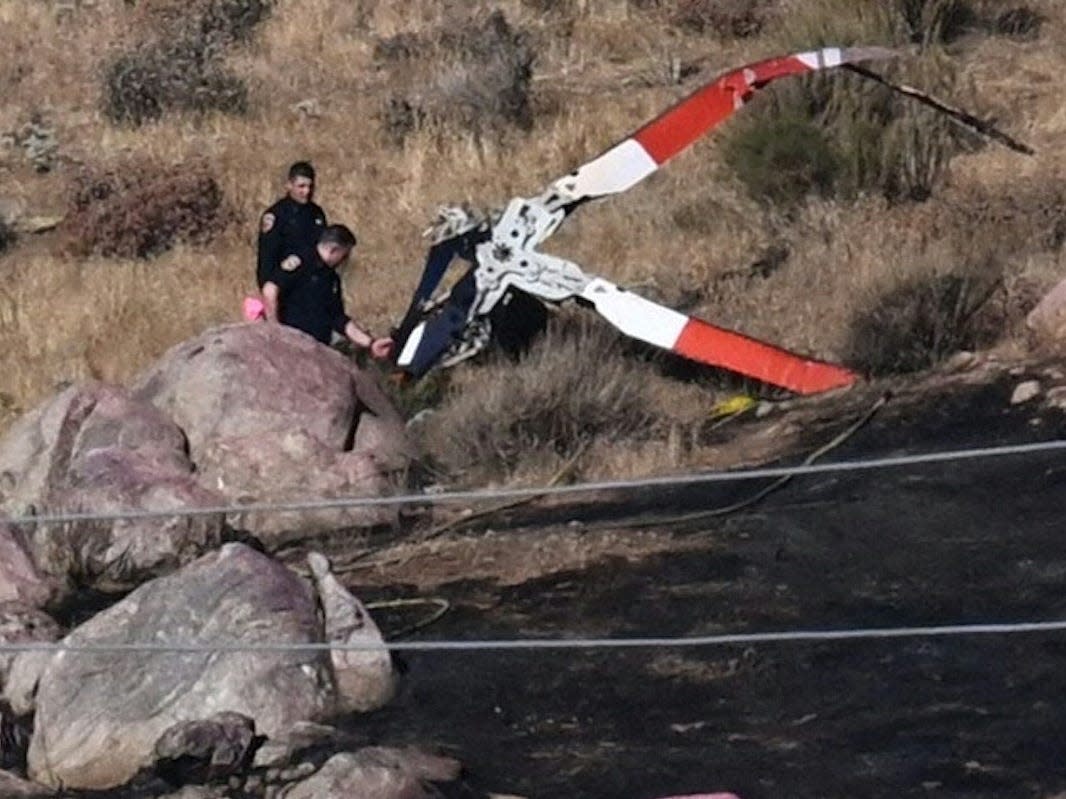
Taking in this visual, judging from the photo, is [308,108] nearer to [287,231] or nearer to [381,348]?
[287,231]

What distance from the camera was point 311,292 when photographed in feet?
A: 43.9

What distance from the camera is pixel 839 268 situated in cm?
1505

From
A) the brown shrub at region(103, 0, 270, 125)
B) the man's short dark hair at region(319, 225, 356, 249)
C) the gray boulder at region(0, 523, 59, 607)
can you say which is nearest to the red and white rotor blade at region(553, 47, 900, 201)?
the man's short dark hair at region(319, 225, 356, 249)

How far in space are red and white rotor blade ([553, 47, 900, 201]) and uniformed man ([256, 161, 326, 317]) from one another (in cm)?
127

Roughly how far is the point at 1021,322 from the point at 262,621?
5248mm

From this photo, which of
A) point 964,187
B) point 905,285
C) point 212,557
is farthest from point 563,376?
point 964,187

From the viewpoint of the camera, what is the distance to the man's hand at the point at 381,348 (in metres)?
13.4

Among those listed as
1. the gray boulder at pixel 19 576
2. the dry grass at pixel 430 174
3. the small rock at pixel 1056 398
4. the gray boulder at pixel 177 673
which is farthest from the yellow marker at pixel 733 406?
the gray boulder at pixel 177 673

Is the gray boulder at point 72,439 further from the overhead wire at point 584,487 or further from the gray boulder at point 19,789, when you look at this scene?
the overhead wire at point 584,487

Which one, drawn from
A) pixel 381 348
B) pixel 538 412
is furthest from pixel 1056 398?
pixel 381 348

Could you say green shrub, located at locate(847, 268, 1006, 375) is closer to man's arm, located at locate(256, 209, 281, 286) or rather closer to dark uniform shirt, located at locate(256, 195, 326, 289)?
dark uniform shirt, located at locate(256, 195, 326, 289)

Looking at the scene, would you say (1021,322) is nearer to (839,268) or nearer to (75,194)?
(839,268)

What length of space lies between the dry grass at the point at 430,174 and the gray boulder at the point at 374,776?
160 inches

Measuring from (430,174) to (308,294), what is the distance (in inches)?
224
